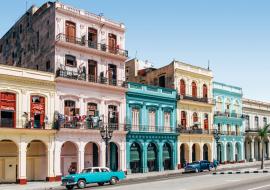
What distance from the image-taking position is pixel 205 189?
25.5m

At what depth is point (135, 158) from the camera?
4606 cm

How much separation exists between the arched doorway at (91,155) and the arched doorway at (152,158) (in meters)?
6.90

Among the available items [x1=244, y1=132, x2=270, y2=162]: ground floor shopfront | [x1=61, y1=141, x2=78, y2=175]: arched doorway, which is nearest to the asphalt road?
[x1=61, y1=141, x2=78, y2=175]: arched doorway

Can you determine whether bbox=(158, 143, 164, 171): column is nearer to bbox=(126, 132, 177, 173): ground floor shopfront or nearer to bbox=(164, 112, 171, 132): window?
bbox=(126, 132, 177, 173): ground floor shopfront

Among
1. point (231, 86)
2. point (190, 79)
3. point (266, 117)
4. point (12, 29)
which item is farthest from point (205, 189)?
point (266, 117)

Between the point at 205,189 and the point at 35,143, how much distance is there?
1967 cm

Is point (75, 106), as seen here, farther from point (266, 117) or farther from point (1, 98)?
point (266, 117)

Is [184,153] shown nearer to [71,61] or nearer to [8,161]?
[71,61]

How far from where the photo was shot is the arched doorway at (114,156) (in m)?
44.4

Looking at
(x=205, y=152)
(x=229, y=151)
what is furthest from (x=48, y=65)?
(x=229, y=151)

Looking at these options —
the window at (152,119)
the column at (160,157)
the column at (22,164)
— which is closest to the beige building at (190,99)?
the column at (160,157)

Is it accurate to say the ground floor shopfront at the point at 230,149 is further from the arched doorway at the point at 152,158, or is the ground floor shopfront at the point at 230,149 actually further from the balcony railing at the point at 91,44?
the balcony railing at the point at 91,44

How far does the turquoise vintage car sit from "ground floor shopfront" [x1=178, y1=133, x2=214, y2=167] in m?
19.5

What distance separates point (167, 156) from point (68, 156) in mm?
13935
